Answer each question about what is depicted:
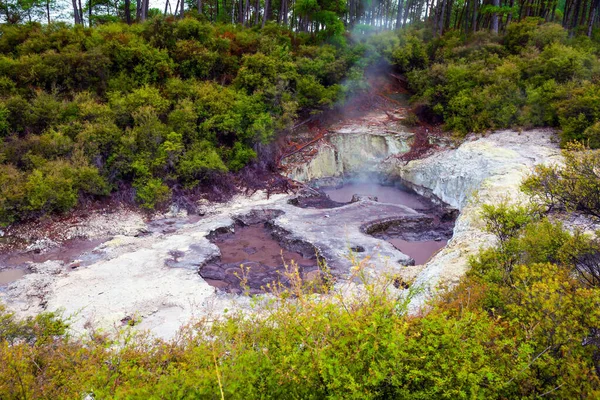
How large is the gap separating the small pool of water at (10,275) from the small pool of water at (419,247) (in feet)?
45.7

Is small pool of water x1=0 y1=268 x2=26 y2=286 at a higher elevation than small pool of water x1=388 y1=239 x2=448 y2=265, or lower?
higher

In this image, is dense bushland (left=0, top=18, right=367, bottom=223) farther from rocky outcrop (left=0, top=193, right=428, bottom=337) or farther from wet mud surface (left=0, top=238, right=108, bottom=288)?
rocky outcrop (left=0, top=193, right=428, bottom=337)

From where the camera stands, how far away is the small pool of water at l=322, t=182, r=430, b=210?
22.0m

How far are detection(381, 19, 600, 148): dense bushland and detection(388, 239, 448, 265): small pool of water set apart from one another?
316 inches

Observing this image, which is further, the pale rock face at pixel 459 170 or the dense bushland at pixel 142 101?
the dense bushland at pixel 142 101

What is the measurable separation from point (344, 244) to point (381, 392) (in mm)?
10835

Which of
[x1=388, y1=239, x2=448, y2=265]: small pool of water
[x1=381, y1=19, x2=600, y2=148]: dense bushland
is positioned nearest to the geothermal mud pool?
[x1=388, y1=239, x2=448, y2=265]: small pool of water

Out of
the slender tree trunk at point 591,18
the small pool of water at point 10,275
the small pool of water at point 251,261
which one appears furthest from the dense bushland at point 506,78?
the small pool of water at point 10,275

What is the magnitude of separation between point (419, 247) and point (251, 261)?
745cm

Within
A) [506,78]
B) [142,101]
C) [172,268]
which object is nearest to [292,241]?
[172,268]

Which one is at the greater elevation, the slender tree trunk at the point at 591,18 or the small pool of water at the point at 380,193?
A: the slender tree trunk at the point at 591,18

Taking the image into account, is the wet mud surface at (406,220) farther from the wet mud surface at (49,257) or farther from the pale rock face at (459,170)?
the wet mud surface at (49,257)

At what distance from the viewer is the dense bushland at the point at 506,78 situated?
60.0ft

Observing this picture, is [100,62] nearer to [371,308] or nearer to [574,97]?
[371,308]
